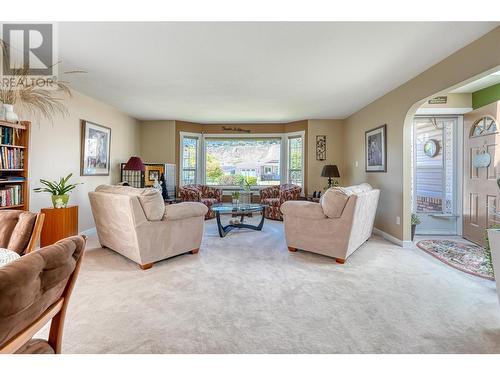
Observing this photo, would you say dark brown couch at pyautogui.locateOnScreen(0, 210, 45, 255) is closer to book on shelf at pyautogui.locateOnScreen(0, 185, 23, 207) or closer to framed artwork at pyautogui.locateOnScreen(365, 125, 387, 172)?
book on shelf at pyautogui.locateOnScreen(0, 185, 23, 207)

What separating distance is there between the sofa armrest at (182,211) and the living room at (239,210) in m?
0.02

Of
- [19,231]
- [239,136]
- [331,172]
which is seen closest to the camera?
[19,231]

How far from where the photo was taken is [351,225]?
108 inches

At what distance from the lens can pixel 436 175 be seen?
13.9 ft

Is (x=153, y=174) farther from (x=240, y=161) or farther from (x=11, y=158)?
(x=11, y=158)

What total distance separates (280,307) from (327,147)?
15.5ft

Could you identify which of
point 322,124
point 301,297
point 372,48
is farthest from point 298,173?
point 301,297

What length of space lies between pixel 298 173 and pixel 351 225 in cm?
357

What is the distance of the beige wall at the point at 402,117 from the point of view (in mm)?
2338

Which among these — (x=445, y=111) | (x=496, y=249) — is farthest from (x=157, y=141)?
(x=496, y=249)

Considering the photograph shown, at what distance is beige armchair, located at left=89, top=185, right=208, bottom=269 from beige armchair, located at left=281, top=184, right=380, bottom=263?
1.23m

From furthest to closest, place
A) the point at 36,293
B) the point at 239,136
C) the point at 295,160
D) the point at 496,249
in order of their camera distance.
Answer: the point at 239,136, the point at 295,160, the point at 496,249, the point at 36,293

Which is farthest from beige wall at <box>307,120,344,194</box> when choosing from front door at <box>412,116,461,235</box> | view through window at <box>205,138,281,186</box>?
front door at <box>412,116,461,235</box>
